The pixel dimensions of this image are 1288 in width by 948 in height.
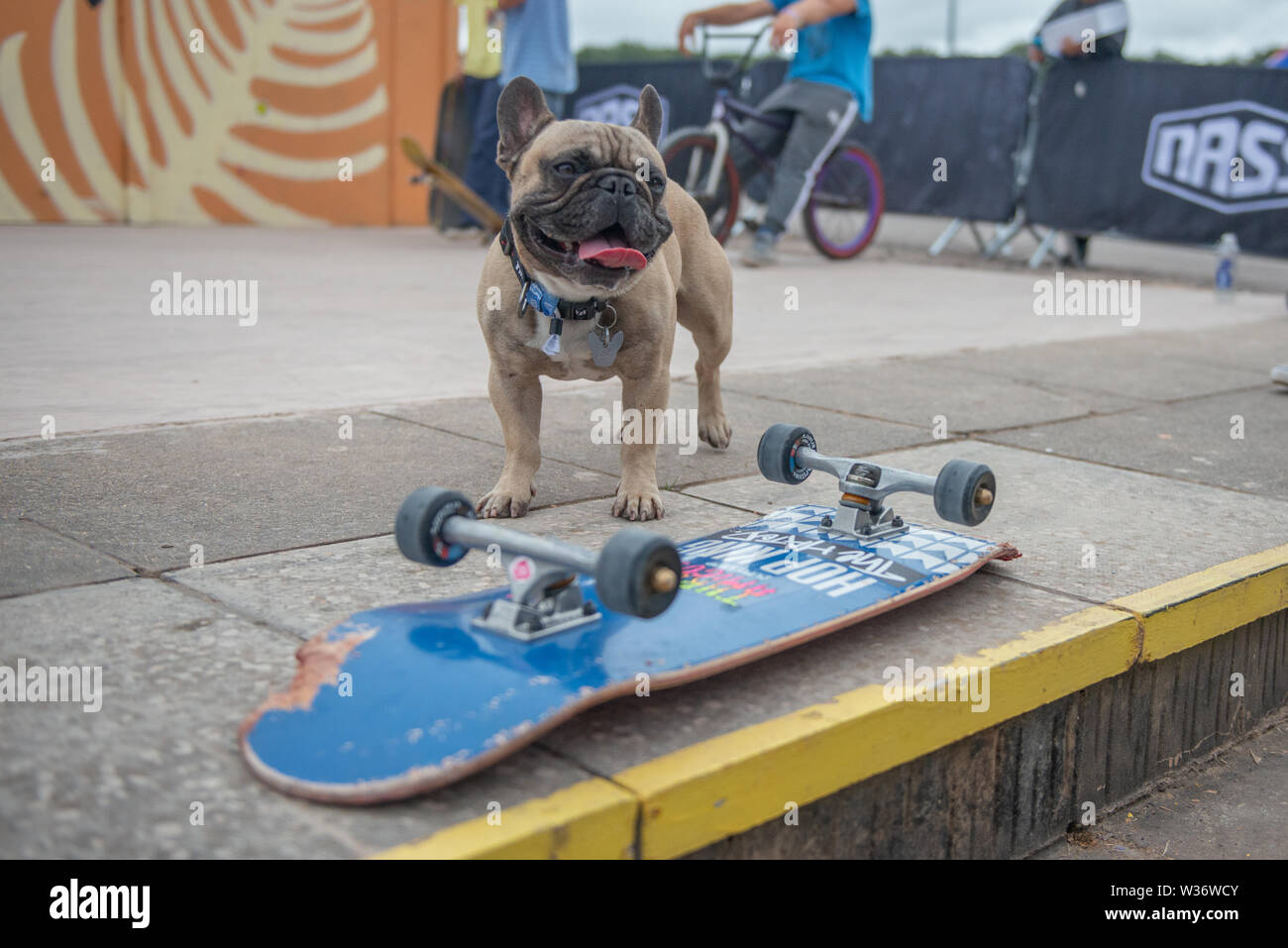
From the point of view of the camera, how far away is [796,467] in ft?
9.54

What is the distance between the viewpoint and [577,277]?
9.40ft

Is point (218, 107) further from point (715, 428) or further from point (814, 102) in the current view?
point (715, 428)

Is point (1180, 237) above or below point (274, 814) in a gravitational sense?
above

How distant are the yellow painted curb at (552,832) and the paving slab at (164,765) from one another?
31 mm

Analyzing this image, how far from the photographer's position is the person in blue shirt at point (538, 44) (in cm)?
941

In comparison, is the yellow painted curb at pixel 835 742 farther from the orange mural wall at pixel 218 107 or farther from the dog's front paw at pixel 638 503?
the orange mural wall at pixel 218 107

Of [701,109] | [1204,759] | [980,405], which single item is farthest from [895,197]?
[1204,759]

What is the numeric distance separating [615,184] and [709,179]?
23.2 feet

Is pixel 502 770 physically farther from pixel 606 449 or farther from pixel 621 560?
pixel 606 449

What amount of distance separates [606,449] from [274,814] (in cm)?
245

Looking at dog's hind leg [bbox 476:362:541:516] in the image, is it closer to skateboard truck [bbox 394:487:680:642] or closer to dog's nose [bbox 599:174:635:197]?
dog's nose [bbox 599:174:635:197]

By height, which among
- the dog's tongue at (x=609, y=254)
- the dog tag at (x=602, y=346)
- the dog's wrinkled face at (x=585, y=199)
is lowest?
the dog tag at (x=602, y=346)

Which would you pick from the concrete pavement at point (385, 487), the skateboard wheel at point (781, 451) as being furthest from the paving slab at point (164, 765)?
the skateboard wheel at point (781, 451)
